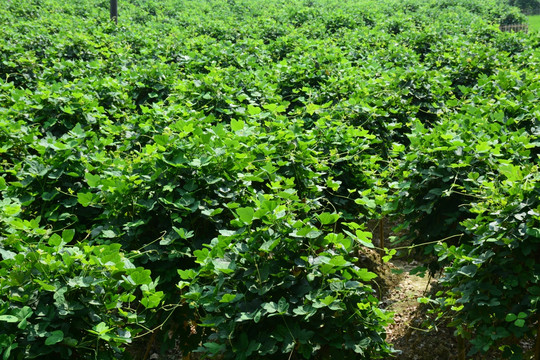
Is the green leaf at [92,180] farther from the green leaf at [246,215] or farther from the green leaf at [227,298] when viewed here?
the green leaf at [227,298]

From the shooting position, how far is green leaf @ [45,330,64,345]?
221 centimetres

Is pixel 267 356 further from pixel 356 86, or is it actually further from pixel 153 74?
pixel 153 74

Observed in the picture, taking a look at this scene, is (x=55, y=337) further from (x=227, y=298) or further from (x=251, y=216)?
(x=251, y=216)

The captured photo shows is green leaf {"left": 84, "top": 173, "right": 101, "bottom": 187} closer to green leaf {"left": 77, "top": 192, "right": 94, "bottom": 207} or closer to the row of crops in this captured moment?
the row of crops

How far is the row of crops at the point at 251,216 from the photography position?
2.49 metres

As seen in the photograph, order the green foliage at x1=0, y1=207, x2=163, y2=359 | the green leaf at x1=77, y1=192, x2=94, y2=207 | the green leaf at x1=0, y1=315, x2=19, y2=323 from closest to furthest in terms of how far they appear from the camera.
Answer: the green leaf at x1=0, y1=315, x2=19, y2=323 < the green foliage at x1=0, y1=207, x2=163, y2=359 < the green leaf at x1=77, y1=192, x2=94, y2=207

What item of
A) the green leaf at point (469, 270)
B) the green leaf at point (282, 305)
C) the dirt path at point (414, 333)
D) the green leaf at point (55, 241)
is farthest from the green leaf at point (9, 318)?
the dirt path at point (414, 333)

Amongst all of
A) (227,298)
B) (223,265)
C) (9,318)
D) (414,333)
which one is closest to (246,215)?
(223,265)

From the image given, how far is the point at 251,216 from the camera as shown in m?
2.76

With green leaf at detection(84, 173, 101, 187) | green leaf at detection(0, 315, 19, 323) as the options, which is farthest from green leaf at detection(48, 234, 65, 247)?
green leaf at detection(84, 173, 101, 187)

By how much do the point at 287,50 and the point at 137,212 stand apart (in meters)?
6.79

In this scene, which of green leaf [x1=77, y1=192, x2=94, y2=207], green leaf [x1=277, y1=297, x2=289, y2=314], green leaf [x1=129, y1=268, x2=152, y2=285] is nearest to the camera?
green leaf [x1=277, y1=297, x2=289, y2=314]

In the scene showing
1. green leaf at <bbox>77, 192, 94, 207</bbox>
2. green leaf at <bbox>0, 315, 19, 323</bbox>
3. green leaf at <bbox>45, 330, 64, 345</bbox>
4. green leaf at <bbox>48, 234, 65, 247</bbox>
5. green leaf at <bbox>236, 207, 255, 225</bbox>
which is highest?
green leaf at <bbox>236, 207, 255, 225</bbox>

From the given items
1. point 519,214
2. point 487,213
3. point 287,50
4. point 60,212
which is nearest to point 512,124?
point 487,213
